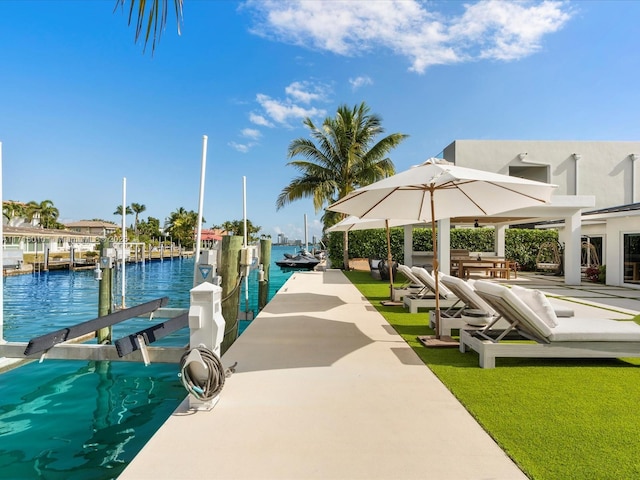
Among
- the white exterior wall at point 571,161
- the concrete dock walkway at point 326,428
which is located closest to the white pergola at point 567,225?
the white exterior wall at point 571,161

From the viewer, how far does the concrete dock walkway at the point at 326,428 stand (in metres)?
2.42

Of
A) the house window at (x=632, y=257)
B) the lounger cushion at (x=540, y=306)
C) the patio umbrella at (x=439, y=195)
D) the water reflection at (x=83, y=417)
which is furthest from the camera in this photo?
the house window at (x=632, y=257)

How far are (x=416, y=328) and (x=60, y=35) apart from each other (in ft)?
35.4

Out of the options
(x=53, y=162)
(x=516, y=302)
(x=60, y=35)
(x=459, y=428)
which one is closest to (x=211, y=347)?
(x=459, y=428)

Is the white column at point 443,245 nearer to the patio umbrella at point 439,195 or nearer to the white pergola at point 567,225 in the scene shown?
the white pergola at point 567,225

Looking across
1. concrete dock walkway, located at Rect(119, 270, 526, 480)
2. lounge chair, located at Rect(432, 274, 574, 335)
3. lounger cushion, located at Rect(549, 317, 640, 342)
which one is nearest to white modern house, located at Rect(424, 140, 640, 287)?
lounge chair, located at Rect(432, 274, 574, 335)

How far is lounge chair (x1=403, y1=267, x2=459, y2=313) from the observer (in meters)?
7.77

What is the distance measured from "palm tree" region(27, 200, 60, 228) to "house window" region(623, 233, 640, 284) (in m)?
73.8

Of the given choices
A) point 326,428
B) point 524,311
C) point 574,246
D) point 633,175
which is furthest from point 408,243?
point 633,175

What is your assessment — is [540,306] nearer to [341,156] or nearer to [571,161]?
[341,156]

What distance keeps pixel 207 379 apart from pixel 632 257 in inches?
648

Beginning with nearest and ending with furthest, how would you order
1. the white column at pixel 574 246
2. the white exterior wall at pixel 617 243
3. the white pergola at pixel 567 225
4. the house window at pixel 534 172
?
1. the white exterior wall at pixel 617 243
2. the white pergola at pixel 567 225
3. the white column at pixel 574 246
4. the house window at pixel 534 172

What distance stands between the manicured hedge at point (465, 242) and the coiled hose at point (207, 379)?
18361 mm

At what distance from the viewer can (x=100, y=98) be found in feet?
47.4
